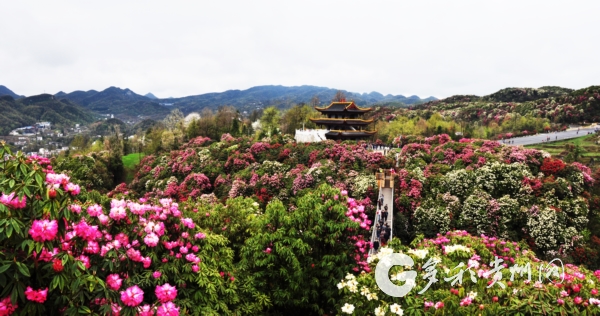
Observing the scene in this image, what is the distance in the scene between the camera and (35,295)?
313 centimetres

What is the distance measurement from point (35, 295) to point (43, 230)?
0.63 meters

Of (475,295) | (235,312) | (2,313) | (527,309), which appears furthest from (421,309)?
(2,313)

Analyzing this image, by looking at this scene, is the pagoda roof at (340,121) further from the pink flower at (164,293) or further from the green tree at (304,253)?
the pink flower at (164,293)

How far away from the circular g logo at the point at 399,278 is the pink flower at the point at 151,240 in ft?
11.9

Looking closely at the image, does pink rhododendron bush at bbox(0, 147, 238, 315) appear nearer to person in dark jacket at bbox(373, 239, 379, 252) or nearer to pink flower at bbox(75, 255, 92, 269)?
pink flower at bbox(75, 255, 92, 269)

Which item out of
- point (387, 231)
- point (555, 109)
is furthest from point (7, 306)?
point (555, 109)

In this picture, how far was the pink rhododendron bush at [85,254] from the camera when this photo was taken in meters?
3.09

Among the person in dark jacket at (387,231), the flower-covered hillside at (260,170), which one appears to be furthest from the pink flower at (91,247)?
the flower-covered hillside at (260,170)

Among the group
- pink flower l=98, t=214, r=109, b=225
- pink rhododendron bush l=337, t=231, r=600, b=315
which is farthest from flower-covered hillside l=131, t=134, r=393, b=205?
pink flower l=98, t=214, r=109, b=225

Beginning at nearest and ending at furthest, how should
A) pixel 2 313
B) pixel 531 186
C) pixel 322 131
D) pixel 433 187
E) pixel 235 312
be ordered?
pixel 2 313 < pixel 235 312 < pixel 531 186 < pixel 433 187 < pixel 322 131

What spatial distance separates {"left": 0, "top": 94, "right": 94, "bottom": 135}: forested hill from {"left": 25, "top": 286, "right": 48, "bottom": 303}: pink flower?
175 metres

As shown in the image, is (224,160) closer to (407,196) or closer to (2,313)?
(407,196)

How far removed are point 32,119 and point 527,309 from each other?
203m

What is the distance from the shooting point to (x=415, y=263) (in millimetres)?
6246
